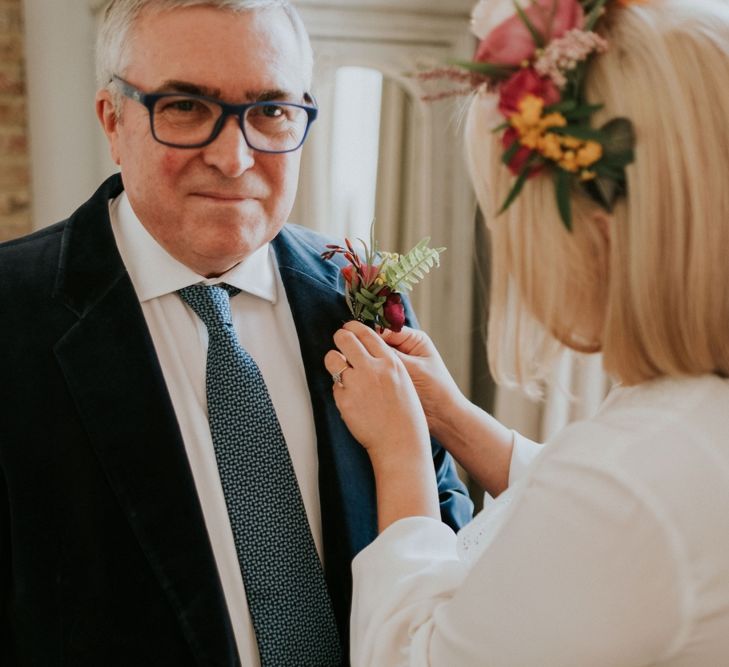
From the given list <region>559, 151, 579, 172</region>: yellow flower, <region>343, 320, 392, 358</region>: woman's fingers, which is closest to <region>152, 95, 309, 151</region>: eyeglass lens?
<region>343, 320, 392, 358</region>: woman's fingers

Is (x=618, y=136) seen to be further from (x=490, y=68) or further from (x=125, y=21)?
(x=125, y=21)

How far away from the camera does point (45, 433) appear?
119cm

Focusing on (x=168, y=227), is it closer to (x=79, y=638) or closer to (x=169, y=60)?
(x=169, y=60)

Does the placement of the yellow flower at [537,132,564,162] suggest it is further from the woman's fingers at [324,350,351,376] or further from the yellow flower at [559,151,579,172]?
the woman's fingers at [324,350,351,376]

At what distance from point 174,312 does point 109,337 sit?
144 millimetres

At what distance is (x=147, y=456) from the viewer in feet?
4.01

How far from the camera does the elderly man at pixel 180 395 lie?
1204mm

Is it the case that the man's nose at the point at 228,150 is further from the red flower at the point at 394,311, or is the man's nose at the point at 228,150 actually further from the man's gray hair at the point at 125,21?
the red flower at the point at 394,311

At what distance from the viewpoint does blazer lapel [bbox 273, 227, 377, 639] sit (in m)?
1.37

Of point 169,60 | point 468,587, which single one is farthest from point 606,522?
point 169,60

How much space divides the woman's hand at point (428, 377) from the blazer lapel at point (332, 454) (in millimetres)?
124

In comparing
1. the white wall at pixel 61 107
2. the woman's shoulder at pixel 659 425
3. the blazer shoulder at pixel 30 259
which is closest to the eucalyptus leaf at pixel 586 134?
the woman's shoulder at pixel 659 425

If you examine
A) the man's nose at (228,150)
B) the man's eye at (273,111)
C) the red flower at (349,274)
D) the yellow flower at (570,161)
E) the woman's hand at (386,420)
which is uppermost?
the man's eye at (273,111)

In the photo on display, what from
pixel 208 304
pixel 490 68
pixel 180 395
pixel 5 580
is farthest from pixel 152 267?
pixel 490 68
